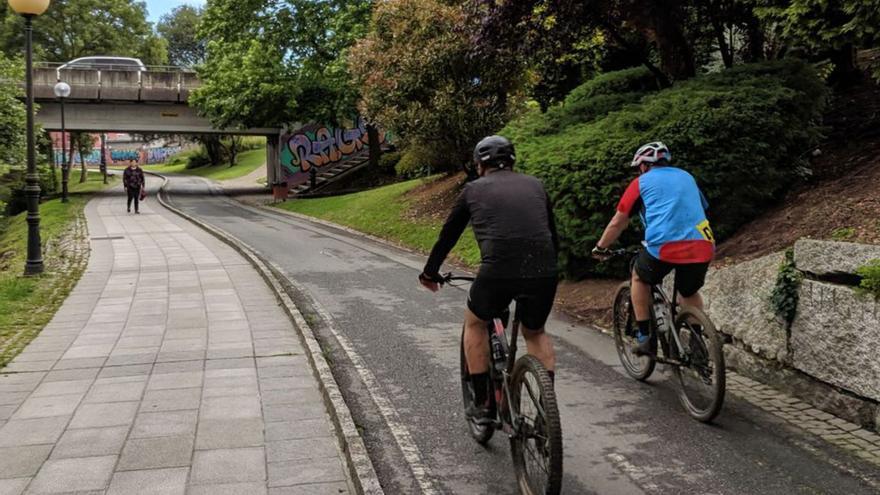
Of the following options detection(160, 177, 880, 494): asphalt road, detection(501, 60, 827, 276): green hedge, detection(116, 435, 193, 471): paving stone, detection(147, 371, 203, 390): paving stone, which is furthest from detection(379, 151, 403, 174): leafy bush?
detection(116, 435, 193, 471): paving stone

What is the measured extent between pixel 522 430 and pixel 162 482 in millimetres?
2057

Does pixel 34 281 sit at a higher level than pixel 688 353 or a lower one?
lower

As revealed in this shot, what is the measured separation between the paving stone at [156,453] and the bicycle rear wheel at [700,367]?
336 centimetres

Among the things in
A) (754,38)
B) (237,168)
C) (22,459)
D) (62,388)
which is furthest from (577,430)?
(237,168)

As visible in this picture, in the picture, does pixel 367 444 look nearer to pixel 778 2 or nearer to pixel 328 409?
pixel 328 409

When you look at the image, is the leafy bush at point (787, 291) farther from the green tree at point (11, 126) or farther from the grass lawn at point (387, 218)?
the green tree at point (11, 126)

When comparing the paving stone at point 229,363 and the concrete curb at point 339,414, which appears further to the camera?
the paving stone at point 229,363

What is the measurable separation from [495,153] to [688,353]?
2.15 metres

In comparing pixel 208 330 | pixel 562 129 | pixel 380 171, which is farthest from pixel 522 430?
pixel 380 171

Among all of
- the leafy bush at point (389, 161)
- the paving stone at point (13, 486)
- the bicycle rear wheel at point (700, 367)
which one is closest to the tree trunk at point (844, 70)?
the bicycle rear wheel at point (700, 367)

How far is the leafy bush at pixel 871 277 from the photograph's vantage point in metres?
4.46

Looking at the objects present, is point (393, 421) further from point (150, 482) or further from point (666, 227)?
point (666, 227)

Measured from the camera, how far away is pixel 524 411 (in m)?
3.74

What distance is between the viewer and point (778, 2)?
26.7ft
